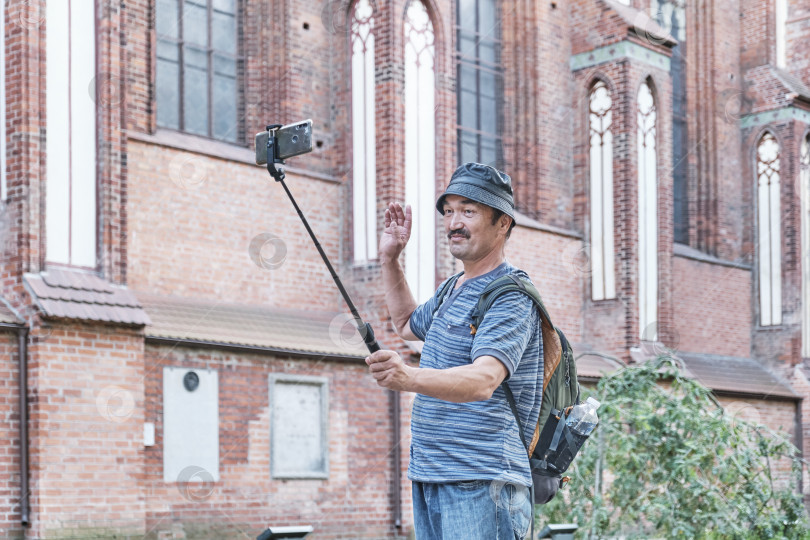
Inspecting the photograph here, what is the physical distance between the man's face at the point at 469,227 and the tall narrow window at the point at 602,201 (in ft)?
51.1

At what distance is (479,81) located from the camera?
61.8ft

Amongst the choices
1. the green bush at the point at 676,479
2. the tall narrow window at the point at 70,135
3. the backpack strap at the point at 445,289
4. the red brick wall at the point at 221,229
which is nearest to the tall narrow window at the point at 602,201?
the red brick wall at the point at 221,229

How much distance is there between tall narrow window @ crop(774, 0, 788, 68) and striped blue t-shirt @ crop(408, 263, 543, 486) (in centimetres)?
2159

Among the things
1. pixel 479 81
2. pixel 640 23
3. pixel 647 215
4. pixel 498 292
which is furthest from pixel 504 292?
pixel 640 23

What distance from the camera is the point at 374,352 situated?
10.8ft

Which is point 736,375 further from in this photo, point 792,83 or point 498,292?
point 498,292

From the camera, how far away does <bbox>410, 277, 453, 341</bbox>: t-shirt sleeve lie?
4019 mm

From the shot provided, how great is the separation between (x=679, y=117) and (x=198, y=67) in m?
11.3

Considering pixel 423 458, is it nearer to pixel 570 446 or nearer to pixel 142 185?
pixel 570 446

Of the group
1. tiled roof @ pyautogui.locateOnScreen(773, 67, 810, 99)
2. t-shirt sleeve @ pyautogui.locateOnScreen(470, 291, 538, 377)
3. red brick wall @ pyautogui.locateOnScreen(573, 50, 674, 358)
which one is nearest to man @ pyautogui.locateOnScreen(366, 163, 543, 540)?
t-shirt sleeve @ pyautogui.locateOnScreen(470, 291, 538, 377)

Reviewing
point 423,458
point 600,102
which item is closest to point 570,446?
point 423,458

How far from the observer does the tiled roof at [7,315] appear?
1054 centimetres

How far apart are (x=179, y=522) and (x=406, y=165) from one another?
5.67 metres

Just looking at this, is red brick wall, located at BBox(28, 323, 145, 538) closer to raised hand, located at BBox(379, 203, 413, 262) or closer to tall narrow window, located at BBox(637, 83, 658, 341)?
raised hand, located at BBox(379, 203, 413, 262)
